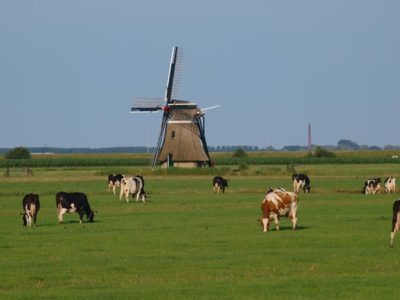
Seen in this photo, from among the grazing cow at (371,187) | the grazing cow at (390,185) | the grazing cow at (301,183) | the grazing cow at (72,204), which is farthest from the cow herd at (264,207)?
the grazing cow at (390,185)

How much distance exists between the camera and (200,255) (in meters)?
25.5

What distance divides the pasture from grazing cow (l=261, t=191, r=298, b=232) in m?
0.41

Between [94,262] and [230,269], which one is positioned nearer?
[230,269]

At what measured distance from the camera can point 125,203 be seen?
165 ft

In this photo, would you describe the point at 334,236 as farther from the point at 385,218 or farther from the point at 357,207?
the point at 357,207

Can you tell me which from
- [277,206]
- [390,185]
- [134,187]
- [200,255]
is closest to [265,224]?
[277,206]

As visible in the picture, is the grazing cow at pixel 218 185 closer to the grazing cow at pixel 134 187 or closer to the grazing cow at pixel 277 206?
the grazing cow at pixel 134 187

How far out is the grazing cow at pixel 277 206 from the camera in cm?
3259

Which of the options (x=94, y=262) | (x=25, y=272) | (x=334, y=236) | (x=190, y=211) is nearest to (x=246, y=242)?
(x=334, y=236)

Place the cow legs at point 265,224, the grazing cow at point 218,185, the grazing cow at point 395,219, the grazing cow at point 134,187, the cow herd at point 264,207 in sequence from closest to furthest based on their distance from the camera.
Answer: the grazing cow at point 395,219 → the cow legs at point 265,224 → the cow herd at point 264,207 → the grazing cow at point 134,187 → the grazing cow at point 218,185

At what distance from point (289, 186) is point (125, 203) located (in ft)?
63.5

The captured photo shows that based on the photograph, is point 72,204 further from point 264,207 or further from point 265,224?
point 265,224

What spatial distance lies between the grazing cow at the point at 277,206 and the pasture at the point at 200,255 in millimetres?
414

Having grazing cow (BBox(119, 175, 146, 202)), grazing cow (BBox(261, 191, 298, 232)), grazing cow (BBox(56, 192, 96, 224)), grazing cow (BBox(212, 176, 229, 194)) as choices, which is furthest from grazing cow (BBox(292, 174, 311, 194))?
grazing cow (BBox(261, 191, 298, 232))
